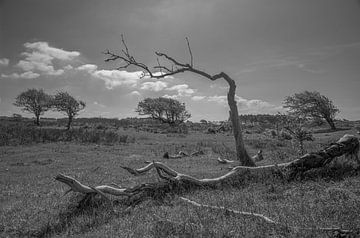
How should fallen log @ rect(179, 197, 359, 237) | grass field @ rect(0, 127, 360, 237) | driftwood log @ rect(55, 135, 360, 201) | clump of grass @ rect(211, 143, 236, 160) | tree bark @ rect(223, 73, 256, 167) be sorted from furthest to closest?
clump of grass @ rect(211, 143, 236, 160)
tree bark @ rect(223, 73, 256, 167)
driftwood log @ rect(55, 135, 360, 201)
grass field @ rect(0, 127, 360, 237)
fallen log @ rect(179, 197, 359, 237)

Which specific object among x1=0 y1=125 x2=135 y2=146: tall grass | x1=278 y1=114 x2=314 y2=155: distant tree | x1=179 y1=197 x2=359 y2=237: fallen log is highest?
x1=278 y1=114 x2=314 y2=155: distant tree

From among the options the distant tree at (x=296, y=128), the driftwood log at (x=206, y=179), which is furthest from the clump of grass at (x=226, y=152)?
the driftwood log at (x=206, y=179)

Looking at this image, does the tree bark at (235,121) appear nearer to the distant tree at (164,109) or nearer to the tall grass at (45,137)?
the tall grass at (45,137)

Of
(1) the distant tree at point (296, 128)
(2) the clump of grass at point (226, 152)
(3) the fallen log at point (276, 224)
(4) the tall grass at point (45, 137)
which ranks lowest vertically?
(2) the clump of grass at point (226, 152)

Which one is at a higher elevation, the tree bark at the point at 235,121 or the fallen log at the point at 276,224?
the tree bark at the point at 235,121

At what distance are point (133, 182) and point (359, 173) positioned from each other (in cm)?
924

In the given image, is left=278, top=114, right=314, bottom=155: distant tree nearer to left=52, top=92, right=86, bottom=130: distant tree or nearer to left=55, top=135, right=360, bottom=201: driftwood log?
left=55, top=135, right=360, bottom=201: driftwood log

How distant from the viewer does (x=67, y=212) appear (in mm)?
7461

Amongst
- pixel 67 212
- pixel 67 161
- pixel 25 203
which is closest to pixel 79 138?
pixel 67 161

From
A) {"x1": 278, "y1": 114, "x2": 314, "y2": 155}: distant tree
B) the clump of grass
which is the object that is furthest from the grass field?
the clump of grass

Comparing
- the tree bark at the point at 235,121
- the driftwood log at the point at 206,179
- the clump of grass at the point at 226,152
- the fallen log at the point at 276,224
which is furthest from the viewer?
the clump of grass at the point at 226,152

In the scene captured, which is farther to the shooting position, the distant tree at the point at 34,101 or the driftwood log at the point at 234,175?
the distant tree at the point at 34,101

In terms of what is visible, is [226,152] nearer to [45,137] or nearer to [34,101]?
[45,137]

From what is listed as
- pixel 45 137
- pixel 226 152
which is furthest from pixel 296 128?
pixel 45 137
